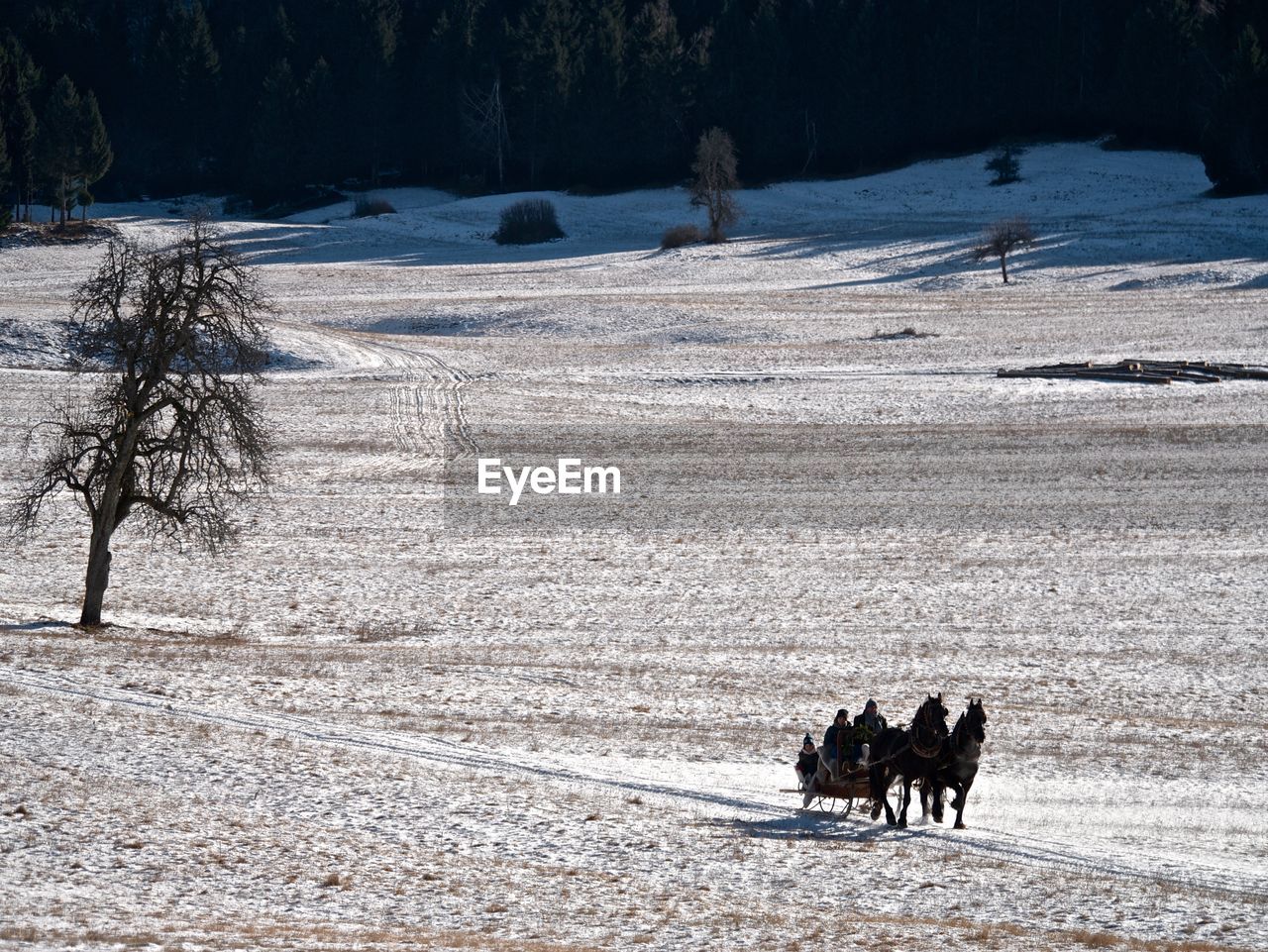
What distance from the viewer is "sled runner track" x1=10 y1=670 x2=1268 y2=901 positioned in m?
13.1

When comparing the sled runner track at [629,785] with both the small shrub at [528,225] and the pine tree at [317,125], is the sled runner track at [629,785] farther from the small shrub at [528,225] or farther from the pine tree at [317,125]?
the pine tree at [317,125]

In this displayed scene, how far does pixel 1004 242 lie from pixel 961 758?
2263 inches

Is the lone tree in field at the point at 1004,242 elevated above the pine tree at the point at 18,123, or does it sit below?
below

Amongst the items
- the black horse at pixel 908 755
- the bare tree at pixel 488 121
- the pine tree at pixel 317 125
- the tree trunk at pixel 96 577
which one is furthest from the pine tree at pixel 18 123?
the black horse at pixel 908 755

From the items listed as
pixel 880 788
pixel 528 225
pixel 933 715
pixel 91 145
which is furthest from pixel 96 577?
pixel 91 145

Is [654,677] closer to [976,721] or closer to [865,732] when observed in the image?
[865,732]

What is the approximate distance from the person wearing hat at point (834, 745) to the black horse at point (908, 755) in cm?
33

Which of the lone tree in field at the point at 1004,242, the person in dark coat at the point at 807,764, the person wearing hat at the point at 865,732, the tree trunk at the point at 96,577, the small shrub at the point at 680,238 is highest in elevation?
the small shrub at the point at 680,238

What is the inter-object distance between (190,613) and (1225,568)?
1884 cm

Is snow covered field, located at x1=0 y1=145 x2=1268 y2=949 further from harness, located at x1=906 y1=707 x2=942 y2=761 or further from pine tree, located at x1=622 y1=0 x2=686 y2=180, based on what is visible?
Result: pine tree, located at x1=622 y1=0 x2=686 y2=180

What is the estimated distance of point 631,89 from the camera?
104 m

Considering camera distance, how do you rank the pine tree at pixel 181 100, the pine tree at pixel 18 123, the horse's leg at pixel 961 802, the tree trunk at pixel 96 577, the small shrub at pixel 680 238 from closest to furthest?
1. the horse's leg at pixel 961 802
2. the tree trunk at pixel 96 577
3. the small shrub at pixel 680 238
4. the pine tree at pixel 18 123
5. the pine tree at pixel 181 100

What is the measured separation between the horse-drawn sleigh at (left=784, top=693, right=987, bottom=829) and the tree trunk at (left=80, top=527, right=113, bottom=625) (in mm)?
12271

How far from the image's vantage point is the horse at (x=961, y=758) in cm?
1341
